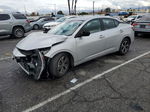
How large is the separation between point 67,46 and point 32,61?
0.94 meters

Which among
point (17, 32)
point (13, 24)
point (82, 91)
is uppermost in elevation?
point (13, 24)

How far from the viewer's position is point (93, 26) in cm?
414

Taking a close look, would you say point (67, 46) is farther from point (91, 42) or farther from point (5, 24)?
point (5, 24)

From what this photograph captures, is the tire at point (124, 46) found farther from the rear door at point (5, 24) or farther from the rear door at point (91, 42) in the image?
the rear door at point (5, 24)

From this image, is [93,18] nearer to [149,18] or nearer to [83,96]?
[83,96]

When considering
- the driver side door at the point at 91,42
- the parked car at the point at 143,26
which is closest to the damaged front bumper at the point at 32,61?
the driver side door at the point at 91,42

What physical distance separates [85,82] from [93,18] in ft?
6.88

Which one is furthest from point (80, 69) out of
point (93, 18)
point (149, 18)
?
point (149, 18)

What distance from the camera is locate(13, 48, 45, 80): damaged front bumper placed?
9.91 feet

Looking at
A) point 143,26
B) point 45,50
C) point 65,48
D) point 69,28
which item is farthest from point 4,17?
point 143,26

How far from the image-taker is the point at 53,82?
3.30 metres

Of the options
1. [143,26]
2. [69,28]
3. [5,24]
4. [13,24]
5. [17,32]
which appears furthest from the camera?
[17,32]

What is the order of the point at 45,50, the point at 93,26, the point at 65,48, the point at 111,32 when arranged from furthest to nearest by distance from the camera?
the point at 111,32
the point at 93,26
the point at 65,48
the point at 45,50

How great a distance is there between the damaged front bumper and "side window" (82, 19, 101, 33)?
1.61 metres
